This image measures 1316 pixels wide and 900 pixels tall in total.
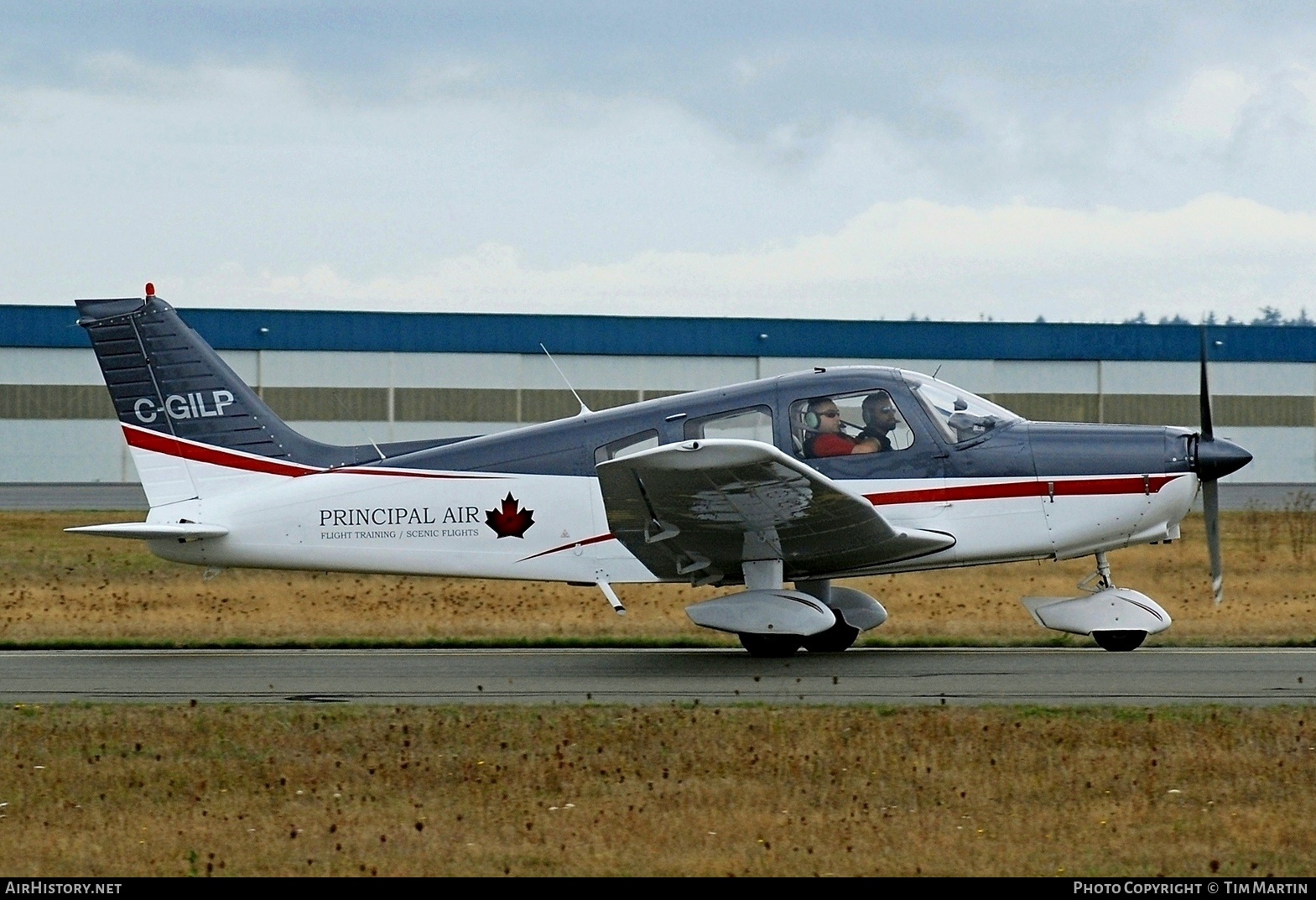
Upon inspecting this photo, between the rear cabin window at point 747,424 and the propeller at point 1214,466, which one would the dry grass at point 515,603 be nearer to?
the propeller at point 1214,466

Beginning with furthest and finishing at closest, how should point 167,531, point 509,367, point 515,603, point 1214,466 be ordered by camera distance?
point 509,367 → point 515,603 → point 167,531 → point 1214,466

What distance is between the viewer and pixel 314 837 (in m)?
6.72

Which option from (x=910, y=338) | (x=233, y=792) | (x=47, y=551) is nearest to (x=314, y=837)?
(x=233, y=792)

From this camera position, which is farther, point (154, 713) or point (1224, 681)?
point (1224, 681)

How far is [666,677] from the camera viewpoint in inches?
455

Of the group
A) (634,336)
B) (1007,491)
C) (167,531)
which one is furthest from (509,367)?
(1007,491)

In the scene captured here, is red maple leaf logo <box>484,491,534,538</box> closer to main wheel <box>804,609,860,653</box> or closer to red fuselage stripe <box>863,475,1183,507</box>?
main wheel <box>804,609,860,653</box>

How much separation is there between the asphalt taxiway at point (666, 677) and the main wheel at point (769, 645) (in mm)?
130

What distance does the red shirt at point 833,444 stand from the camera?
12633mm

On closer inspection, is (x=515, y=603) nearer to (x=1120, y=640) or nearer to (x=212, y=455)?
(x=212, y=455)

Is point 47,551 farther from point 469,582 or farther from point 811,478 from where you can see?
point 811,478

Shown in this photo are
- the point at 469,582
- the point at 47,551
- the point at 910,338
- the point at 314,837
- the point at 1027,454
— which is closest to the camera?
the point at 314,837

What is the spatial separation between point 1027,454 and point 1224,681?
260 centimetres

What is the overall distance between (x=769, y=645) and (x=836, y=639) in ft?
2.48
